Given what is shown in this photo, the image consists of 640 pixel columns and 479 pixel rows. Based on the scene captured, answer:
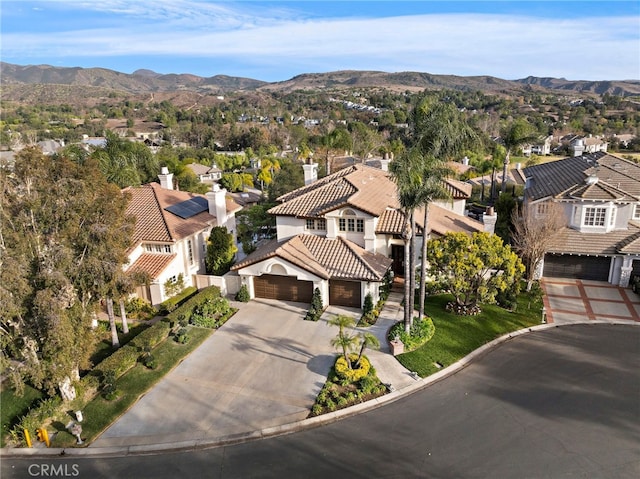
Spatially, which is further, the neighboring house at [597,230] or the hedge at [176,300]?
the neighboring house at [597,230]

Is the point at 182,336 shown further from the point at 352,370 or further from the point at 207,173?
the point at 207,173

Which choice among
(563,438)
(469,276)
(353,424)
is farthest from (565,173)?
(353,424)

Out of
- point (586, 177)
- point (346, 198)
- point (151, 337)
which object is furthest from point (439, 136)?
point (586, 177)

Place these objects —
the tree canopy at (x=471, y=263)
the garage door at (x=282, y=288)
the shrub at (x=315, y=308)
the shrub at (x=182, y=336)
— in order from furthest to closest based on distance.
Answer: the garage door at (x=282, y=288) < the shrub at (x=315, y=308) < the tree canopy at (x=471, y=263) < the shrub at (x=182, y=336)

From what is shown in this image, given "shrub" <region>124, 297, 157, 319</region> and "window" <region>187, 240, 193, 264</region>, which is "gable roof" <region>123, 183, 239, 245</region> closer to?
"window" <region>187, 240, 193, 264</region>

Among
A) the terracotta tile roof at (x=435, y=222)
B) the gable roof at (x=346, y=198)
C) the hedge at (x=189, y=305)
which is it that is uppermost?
the gable roof at (x=346, y=198)

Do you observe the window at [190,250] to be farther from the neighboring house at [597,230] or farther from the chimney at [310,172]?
the neighboring house at [597,230]

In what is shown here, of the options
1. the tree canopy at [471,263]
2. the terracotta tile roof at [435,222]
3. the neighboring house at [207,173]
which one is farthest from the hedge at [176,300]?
the neighboring house at [207,173]
